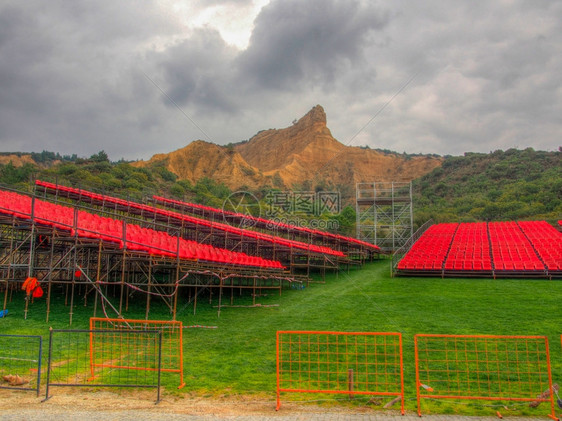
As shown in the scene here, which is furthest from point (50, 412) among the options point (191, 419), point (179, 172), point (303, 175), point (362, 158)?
point (362, 158)

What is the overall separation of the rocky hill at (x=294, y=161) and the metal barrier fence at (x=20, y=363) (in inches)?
2716

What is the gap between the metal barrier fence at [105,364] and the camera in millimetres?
6816

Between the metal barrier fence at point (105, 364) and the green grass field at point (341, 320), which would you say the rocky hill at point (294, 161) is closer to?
the green grass field at point (341, 320)

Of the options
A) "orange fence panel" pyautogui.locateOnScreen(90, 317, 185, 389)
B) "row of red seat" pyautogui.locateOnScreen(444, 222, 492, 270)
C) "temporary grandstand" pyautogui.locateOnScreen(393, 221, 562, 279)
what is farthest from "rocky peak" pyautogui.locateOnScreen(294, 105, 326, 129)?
"orange fence panel" pyautogui.locateOnScreen(90, 317, 185, 389)

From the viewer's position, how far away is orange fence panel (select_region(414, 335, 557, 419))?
650 cm

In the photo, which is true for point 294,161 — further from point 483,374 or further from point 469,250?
point 483,374

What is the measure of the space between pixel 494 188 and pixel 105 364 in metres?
68.9

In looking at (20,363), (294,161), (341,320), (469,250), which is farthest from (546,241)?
(294,161)

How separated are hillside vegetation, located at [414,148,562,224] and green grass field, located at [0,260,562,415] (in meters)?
30.9

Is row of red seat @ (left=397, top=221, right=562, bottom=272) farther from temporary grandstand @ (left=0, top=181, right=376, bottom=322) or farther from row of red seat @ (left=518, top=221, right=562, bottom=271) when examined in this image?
temporary grandstand @ (left=0, top=181, right=376, bottom=322)

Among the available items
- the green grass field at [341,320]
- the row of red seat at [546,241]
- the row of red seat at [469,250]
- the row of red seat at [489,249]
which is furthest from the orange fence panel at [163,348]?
the row of red seat at [546,241]

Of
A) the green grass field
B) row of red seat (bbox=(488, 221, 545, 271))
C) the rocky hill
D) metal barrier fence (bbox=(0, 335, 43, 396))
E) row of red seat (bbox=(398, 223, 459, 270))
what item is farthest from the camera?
the rocky hill

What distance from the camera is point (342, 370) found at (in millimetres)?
7988

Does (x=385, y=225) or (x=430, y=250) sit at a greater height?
(x=385, y=225)
